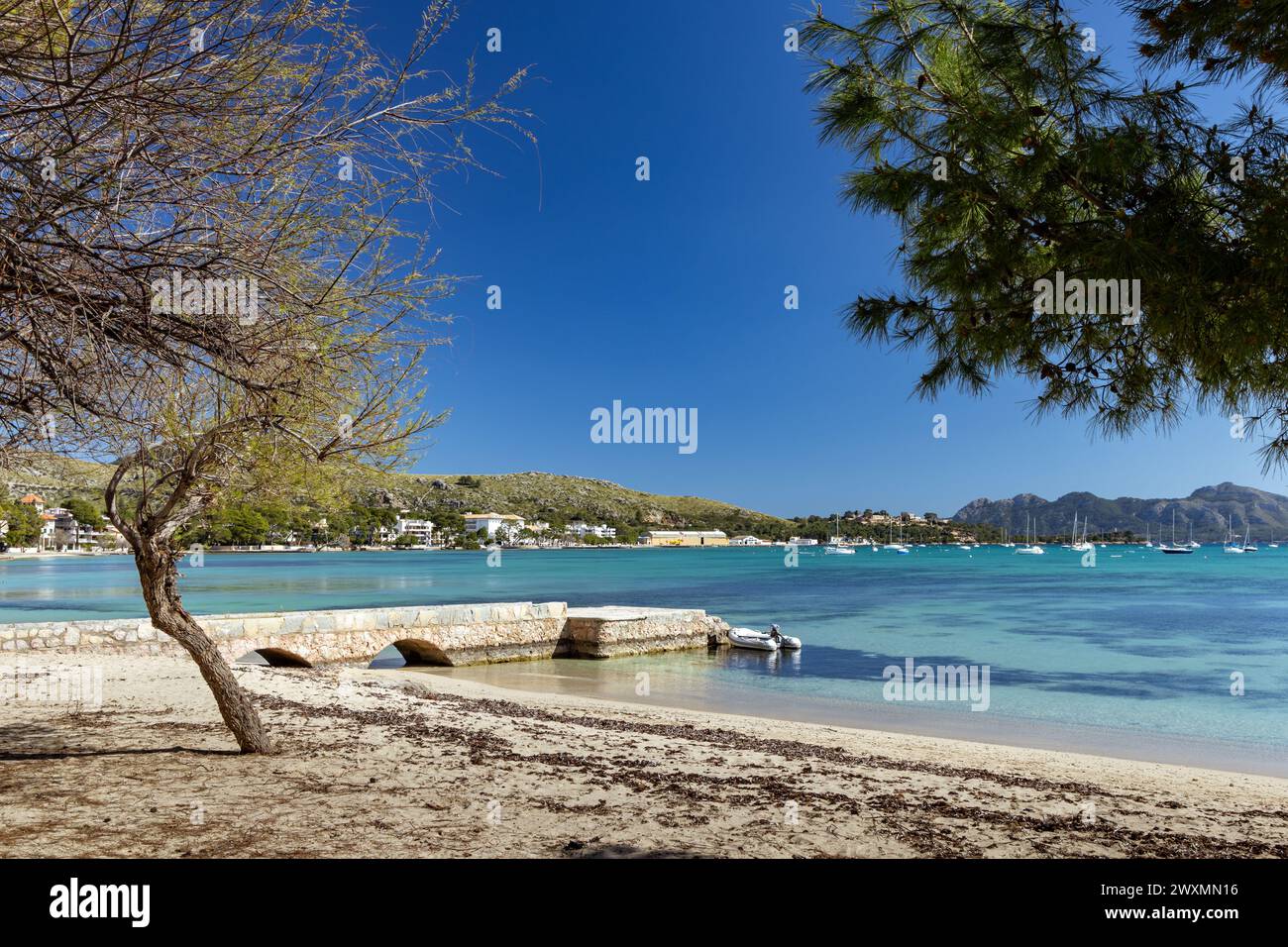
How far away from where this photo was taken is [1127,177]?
12.8 ft

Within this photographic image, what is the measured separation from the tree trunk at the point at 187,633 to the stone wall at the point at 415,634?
843 centimetres

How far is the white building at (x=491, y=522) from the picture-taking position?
14000cm

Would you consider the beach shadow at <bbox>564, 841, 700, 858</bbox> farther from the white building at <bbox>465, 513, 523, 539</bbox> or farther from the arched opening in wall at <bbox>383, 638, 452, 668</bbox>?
the white building at <bbox>465, 513, 523, 539</bbox>

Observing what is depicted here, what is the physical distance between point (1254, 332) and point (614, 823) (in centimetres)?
425

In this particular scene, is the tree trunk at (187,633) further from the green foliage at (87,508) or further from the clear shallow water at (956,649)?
the clear shallow water at (956,649)

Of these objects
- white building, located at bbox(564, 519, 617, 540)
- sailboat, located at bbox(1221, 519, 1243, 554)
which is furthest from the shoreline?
sailboat, located at bbox(1221, 519, 1243, 554)

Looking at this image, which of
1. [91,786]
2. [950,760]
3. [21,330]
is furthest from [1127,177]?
[950,760]

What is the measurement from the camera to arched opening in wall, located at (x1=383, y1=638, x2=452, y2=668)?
62.6ft

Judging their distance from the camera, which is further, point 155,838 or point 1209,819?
point 1209,819

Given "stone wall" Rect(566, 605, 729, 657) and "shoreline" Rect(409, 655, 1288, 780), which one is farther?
"stone wall" Rect(566, 605, 729, 657)

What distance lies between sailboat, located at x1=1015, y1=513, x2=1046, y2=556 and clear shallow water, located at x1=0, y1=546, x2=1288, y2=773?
3705 inches

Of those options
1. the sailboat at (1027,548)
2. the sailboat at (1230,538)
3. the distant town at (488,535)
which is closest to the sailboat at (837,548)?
the distant town at (488,535)

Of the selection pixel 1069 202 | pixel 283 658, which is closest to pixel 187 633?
pixel 1069 202
